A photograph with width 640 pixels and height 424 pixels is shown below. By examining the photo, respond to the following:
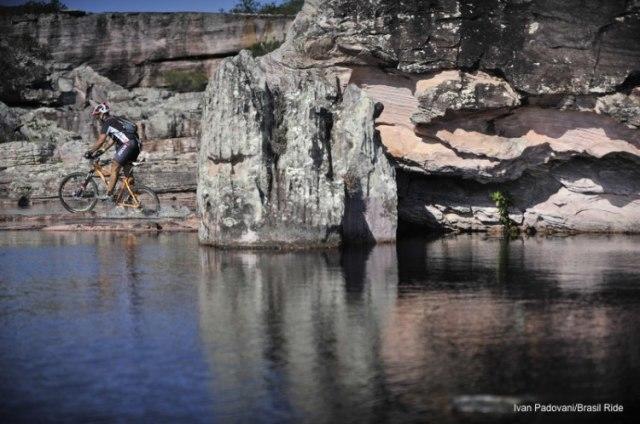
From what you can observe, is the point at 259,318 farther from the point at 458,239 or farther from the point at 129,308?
the point at 458,239

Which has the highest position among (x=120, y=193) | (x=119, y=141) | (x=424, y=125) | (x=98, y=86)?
(x=98, y=86)

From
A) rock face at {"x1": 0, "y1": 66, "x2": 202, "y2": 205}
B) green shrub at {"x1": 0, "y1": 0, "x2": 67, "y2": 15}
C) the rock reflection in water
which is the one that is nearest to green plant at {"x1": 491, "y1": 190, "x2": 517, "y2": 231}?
the rock reflection in water

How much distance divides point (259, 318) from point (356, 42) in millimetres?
9157

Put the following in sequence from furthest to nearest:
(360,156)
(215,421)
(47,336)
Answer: (360,156) < (47,336) < (215,421)

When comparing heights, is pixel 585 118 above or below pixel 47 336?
above

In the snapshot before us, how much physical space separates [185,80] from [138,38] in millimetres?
2941

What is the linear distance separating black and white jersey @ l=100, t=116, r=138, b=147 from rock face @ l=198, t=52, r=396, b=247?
3.19 metres

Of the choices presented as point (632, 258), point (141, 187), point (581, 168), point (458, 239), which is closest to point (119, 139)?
point (141, 187)

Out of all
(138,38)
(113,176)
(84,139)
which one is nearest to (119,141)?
(113,176)

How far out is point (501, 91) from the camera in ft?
57.8

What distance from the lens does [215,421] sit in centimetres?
682

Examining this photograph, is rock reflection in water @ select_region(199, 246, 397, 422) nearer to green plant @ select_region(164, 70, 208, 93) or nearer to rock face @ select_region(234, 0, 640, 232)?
rock face @ select_region(234, 0, 640, 232)

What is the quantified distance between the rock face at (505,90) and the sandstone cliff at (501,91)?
18mm

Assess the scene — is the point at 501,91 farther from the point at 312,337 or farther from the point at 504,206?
Result: the point at 312,337
